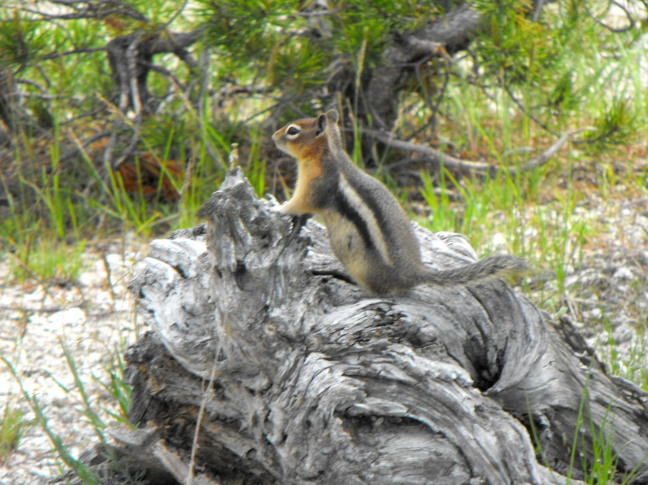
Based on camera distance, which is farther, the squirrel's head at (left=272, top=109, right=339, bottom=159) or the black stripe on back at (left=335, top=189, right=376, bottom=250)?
the squirrel's head at (left=272, top=109, right=339, bottom=159)

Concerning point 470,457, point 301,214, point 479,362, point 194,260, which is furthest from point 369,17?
point 470,457

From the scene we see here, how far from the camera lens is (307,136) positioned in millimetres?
3131

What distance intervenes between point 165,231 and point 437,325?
2560 mm

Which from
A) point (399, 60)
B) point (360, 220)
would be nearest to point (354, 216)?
point (360, 220)

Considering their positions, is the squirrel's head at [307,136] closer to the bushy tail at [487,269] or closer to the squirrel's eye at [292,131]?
the squirrel's eye at [292,131]

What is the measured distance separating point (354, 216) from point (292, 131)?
0.54 m

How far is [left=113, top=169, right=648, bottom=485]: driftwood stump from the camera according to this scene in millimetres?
2141

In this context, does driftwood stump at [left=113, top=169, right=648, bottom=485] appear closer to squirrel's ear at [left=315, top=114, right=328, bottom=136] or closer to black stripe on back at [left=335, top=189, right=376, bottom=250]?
black stripe on back at [left=335, top=189, right=376, bottom=250]

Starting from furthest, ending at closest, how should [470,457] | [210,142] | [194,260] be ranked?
[210,142], [194,260], [470,457]

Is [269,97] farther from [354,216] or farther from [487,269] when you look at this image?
[487,269]

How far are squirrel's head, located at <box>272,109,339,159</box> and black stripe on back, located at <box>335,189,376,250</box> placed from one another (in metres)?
0.28

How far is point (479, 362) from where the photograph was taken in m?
2.58

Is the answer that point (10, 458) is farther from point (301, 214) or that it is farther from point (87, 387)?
point (301, 214)

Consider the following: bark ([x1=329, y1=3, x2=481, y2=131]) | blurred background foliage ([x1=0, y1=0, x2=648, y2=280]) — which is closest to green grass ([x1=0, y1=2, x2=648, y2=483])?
blurred background foliage ([x1=0, y1=0, x2=648, y2=280])
